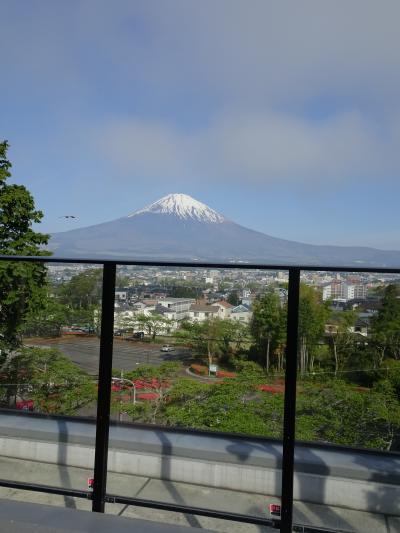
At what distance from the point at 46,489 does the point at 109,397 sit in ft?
1.31

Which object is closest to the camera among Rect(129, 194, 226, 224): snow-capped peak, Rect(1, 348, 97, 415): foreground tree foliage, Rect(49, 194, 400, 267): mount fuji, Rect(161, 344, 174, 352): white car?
Rect(161, 344, 174, 352): white car

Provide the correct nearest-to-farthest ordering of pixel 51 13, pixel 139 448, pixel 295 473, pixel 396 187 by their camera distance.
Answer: pixel 295 473 → pixel 139 448 → pixel 51 13 → pixel 396 187

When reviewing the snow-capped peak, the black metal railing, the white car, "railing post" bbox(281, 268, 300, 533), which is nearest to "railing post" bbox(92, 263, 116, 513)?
the black metal railing

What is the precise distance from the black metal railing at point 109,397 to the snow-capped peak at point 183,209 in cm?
10369

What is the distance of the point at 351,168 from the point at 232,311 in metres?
79.8

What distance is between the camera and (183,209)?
108 metres

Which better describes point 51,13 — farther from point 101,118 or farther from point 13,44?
point 101,118

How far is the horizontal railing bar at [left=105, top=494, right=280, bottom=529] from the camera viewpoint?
147 centimetres

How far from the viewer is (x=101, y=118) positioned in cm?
5466

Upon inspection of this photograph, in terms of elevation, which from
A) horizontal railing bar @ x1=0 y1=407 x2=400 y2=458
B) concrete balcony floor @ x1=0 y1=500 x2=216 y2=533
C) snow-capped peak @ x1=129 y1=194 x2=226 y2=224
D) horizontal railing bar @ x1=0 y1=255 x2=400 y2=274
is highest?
snow-capped peak @ x1=129 y1=194 x2=226 y2=224

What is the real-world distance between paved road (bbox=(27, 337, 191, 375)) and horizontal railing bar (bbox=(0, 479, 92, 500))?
413 millimetres

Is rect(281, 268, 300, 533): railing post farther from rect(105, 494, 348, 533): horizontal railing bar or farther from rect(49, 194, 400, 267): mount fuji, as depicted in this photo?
rect(49, 194, 400, 267): mount fuji

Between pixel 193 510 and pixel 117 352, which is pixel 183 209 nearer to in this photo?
pixel 117 352

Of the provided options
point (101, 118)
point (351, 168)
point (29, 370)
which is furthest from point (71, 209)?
point (29, 370)
